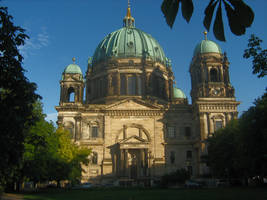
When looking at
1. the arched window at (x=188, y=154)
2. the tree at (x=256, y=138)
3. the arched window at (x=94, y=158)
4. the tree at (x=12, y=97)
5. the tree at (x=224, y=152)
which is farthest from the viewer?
the arched window at (x=188, y=154)

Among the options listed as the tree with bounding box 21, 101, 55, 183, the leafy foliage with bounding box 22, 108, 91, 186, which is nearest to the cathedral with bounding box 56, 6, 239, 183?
the leafy foliage with bounding box 22, 108, 91, 186

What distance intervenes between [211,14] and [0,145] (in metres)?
11.9

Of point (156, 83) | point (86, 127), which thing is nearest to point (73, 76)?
point (86, 127)

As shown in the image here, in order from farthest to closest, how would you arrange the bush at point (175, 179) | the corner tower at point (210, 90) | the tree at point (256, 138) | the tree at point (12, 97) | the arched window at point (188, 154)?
the arched window at point (188, 154)
the corner tower at point (210, 90)
the bush at point (175, 179)
the tree at point (256, 138)
the tree at point (12, 97)

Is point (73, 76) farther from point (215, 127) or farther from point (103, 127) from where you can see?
point (215, 127)

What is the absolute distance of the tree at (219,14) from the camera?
245 centimetres

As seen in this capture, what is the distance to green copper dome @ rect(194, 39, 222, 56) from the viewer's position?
55156 mm

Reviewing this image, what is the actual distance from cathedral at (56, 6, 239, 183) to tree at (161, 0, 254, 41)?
47.3m

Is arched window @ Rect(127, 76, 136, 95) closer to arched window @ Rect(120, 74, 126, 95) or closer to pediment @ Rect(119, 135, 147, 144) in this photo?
arched window @ Rect(120, 74, 126, 95)

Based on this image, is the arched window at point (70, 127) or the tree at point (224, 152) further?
the arched window at point (70, 127)

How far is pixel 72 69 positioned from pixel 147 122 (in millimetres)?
18750

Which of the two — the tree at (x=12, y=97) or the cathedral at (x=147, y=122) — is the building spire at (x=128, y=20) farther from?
the tree at (x=12, y=97)

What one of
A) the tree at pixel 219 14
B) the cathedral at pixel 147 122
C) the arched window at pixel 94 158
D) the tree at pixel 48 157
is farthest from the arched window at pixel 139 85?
the tree at pixel 219 14

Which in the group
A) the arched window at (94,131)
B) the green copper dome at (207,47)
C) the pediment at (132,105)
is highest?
the green copper dome at (207,47)
